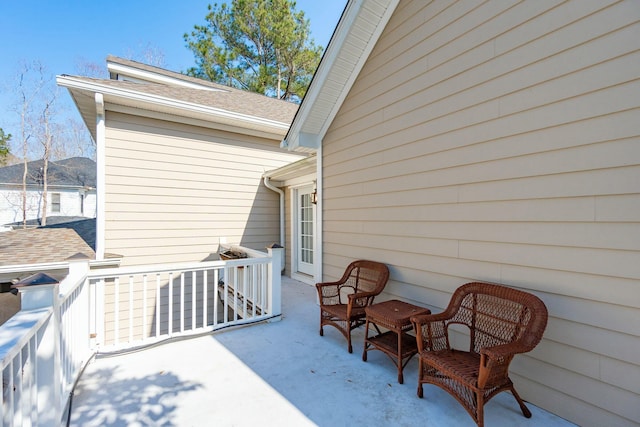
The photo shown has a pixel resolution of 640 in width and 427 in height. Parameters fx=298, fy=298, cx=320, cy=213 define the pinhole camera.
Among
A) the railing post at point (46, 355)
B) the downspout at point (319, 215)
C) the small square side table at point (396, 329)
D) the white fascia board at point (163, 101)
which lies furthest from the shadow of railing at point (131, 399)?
the white fascia board at point (163, 101)

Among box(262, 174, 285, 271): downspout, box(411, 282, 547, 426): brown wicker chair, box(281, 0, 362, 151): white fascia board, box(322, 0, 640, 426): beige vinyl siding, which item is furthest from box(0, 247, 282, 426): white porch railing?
box(262, 174, 285, 271): downspout

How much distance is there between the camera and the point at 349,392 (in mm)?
2451

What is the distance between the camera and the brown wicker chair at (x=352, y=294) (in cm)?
324

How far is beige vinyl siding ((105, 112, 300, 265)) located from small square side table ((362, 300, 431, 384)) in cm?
424

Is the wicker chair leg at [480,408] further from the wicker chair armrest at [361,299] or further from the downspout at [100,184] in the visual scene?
the downspout at [100,184]

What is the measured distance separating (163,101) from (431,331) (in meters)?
5.53

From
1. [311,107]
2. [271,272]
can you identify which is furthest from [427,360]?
[311,107]

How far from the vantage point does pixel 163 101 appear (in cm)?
531

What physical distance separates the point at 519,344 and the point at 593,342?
52 centimetres

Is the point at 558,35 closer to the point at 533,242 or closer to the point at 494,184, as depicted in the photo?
the point at 494,184

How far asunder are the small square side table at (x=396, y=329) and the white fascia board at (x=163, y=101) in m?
4.78

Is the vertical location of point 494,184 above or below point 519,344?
above

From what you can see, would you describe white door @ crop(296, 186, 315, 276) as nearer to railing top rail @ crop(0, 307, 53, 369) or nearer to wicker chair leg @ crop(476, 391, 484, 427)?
wicker chair leg @ crop(476, 391, 484, 427)

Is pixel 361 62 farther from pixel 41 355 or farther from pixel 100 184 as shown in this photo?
pixel 100 184
